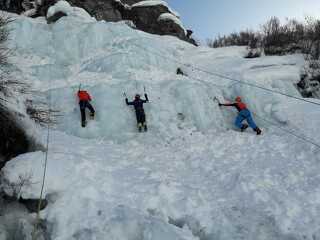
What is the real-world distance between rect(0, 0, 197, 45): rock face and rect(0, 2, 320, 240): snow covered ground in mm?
3848

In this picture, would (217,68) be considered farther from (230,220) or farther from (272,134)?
(230,220)

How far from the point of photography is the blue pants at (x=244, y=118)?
10351 mm

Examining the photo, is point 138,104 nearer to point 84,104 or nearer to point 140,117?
point 140,117

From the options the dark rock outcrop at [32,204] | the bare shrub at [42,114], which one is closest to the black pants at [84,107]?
the bare shrub at [42,114]

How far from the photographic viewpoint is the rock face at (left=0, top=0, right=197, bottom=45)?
20.4 metres

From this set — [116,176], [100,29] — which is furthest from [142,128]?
[100,29]

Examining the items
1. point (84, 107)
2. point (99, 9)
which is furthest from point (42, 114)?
point (99, 9)

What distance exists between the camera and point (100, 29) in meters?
15.1

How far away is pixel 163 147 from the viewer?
967 cm

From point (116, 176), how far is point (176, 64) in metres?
7.63

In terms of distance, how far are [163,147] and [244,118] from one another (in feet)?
8.77

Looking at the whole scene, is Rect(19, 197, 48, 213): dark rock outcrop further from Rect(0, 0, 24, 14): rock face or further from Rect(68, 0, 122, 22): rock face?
Rect(0, 0, 24, 14): rock face

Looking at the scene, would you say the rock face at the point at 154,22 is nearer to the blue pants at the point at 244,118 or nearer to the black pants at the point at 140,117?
the blue pants at the point at 244,118

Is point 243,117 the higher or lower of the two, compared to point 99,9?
lower
